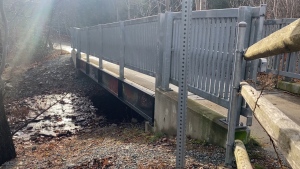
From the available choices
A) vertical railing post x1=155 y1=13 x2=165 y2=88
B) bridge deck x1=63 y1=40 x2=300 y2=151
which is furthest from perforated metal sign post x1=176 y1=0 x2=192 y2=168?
vertical railing post x1=155 y1=13 x2=165 y2=88

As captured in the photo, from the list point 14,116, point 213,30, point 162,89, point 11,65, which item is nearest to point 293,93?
point 162,89

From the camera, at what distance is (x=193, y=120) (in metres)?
4.51

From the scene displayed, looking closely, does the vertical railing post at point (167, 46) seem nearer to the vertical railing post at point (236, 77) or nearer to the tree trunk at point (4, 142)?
the vertical railing post at point (236, 77)

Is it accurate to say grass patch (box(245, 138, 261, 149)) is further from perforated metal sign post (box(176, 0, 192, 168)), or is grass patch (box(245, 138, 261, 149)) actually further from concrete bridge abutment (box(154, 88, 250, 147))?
perforated metal sign post (box(176, 0, 192, 168))

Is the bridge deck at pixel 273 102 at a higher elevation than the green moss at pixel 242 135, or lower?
lower

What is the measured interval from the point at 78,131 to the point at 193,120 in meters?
6.00

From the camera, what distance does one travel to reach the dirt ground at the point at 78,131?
13.4 ft

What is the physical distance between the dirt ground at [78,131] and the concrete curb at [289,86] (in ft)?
12.3

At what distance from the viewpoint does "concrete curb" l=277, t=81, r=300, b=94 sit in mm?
6664

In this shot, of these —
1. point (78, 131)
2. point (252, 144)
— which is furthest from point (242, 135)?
point (78, 131)

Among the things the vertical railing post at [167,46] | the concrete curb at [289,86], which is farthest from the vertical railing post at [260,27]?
the concrete curb at [289,86]

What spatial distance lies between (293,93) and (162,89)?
365cm

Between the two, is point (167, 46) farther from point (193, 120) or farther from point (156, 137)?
point (156, 137)

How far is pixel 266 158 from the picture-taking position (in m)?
3.37
